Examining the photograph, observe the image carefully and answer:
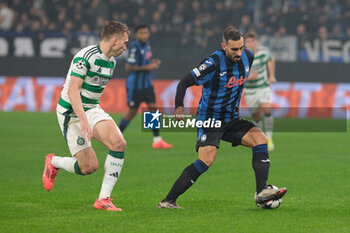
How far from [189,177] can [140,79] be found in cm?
717

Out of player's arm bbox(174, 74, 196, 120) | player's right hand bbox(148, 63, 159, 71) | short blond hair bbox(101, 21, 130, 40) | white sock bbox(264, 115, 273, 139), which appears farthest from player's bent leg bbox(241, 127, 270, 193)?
white sock bbox(264, 115, 273, 139)

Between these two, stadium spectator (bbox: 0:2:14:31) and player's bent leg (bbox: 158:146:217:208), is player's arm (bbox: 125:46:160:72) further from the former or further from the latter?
stadium spectator (bbox: 0:2:14:31)

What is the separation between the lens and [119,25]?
7.30m

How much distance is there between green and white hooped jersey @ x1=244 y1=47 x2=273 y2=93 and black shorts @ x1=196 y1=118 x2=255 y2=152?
6.19m

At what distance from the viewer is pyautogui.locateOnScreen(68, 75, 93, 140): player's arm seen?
269 inches

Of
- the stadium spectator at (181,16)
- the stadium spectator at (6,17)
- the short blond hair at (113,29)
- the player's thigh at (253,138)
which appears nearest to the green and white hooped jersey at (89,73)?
the short blond hair at (113,29)

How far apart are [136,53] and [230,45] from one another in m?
6.82

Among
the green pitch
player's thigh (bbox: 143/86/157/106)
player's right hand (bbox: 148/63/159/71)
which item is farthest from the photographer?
player's thigh (bbox: 143/86/157/106)

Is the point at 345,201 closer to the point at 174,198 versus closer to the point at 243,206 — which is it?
the point at 243,206

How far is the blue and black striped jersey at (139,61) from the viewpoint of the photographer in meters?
14.0

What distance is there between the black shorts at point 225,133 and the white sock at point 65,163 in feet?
4.43

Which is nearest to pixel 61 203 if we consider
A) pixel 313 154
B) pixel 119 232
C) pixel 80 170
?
pixel 80 170

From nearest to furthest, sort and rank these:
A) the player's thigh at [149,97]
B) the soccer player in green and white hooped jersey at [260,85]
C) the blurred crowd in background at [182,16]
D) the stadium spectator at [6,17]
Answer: the soccer player in green and white hooped jersey at [260,85], the player's thigh at [149,97], the blurred crowd in background at [182,16], the stadium spectator at [6,17]

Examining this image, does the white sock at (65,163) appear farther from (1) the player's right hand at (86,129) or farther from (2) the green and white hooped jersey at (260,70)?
(2) the green and white hooped jersey at (260,70)
